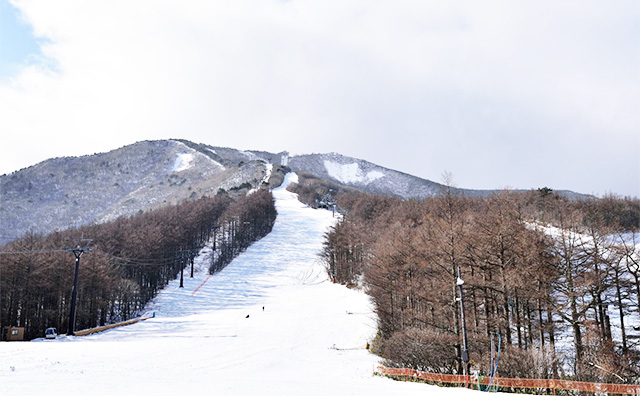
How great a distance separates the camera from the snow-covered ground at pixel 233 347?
1506cm

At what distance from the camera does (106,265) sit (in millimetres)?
44156

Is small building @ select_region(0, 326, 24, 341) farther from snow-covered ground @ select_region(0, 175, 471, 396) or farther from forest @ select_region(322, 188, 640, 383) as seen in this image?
forest @ select_region(322, 188, 640, 383)

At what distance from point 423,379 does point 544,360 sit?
5.78m

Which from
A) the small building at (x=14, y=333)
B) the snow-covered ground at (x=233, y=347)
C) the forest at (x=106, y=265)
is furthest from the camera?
the forest at (x=106, y=265)

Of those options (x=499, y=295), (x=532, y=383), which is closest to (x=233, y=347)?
(x=499, y=295)

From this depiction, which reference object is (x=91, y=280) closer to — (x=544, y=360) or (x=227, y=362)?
(x=227, y=362)

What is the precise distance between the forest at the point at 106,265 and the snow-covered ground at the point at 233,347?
4012mm

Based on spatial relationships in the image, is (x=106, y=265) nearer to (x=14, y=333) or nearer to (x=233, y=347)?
(x=14, y=333)

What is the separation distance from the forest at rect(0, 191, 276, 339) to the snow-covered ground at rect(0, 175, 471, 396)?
158 inches

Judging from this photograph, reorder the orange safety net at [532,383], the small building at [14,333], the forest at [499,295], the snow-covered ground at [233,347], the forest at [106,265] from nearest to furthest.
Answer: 1. the orange safety net at [532,383]
2. the snow-covered ground at [233,347]
3. the forest at [499,295]
4. the small building at [14,333]
5. the forest at [106,265]

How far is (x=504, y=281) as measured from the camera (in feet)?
71.3

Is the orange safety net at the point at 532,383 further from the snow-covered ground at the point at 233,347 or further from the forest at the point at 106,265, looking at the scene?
the forest at the point at 106,265

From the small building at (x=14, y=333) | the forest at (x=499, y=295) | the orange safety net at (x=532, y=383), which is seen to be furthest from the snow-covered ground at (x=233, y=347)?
the forest at (x=499, y=295)

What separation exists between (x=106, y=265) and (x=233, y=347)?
2257 centimetres
